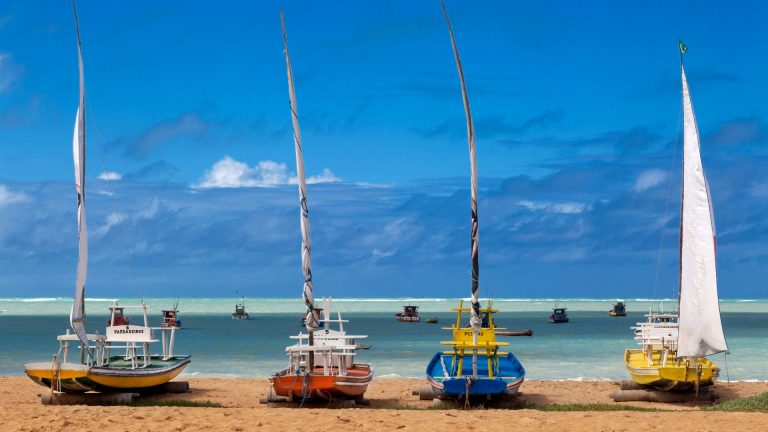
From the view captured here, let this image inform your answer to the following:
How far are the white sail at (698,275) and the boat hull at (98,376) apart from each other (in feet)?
49.7

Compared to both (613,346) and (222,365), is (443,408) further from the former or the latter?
(613,346)

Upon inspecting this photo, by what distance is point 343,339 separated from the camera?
2730cm

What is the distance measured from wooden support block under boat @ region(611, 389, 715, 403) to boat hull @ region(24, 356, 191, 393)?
1374 centimetres

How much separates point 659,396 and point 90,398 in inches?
645

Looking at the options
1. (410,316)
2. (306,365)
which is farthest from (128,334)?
(410,316)

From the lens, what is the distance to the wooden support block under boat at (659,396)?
93.9ft

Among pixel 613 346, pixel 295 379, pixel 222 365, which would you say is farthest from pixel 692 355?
pixel 613 346

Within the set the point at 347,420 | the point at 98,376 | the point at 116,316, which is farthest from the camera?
the point at 116,316

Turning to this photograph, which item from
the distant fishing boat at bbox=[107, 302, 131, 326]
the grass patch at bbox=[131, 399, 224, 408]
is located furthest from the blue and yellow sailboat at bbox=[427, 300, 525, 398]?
the distant fishing boat at bbox=[107, 302, 131, 326]

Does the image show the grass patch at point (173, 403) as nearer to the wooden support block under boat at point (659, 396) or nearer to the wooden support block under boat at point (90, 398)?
the wooden support block under boat at point (90, 398)

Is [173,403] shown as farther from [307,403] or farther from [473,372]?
[473,372]

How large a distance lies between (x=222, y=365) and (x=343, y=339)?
83.3ft

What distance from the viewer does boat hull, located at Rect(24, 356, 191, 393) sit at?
25.4 meters

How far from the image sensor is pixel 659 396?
28703 mm
